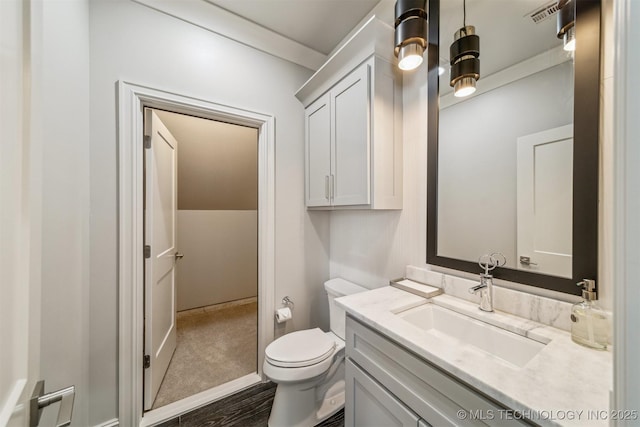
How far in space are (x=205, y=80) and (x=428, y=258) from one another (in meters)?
1.85

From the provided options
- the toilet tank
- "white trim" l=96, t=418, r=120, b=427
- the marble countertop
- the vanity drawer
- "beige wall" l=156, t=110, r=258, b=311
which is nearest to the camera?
the marble countertop

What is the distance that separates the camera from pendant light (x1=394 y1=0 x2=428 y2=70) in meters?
1.16

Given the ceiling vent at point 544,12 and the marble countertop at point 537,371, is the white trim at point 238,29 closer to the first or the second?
the ceiling vent at point 544,12

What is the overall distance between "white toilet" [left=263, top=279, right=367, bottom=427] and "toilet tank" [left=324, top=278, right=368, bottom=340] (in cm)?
9

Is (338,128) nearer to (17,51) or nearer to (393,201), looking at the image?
(393,201)

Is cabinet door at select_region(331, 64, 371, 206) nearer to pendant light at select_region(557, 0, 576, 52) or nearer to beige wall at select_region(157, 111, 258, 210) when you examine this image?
pendant light at select_region(557, 0, 576, 52)

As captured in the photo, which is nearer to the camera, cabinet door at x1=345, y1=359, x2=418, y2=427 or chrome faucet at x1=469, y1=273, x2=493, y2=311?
cabinet door at x1=345, y1=359, x2=418, y2=427

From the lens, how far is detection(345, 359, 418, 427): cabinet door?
35.4 inches

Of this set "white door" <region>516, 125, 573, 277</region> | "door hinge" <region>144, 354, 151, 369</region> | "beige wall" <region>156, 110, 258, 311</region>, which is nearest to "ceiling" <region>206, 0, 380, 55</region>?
"beige wall" <region>156, 110, 258, 311</region>

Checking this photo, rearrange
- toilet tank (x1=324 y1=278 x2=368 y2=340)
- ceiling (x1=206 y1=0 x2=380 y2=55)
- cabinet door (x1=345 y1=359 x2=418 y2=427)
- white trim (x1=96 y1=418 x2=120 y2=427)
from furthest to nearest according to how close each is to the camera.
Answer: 1. toilet tank (x1=324 y1=278 x2=368 y2=340)
2. ceiling (x1=206 y1=0 x2=380 y2=55)
3. white trim (x1=96 y1=418 x2=120 y2=427)
4. cabinet door (x1=345 y1=359 x2=418 y2=427)

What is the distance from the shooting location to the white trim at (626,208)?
0.31 meters

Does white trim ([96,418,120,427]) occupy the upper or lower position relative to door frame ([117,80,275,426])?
lower

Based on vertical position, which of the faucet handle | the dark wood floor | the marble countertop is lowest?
the dark wood floor

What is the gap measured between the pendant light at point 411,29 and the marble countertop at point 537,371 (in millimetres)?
1260
